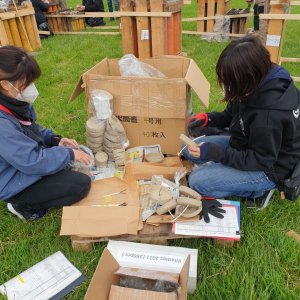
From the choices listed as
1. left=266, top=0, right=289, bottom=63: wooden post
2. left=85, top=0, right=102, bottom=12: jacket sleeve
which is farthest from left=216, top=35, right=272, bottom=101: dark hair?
left=85, top=0, right=102, bottom=12: jacket sleeve

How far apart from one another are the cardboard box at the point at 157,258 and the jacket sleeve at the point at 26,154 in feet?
2.16

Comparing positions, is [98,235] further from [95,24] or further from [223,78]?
[95,24]

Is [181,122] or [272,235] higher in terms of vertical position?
[181,122]

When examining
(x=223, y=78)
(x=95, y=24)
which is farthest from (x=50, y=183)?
(x=95, y=24)

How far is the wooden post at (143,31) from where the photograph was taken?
13.8 feet

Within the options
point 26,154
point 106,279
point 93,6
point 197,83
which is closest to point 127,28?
point 197,83

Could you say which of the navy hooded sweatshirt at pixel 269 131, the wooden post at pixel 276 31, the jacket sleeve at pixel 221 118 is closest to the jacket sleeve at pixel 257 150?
the navy hooded sweatshirt at pixel 269 131

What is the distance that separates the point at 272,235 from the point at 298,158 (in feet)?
1.70

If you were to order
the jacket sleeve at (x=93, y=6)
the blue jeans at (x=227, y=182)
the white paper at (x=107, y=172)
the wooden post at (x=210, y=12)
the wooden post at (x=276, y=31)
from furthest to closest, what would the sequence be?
the jacket sleeve at (x=93, y=6) < the wooden post at (x=210, y=12) < the wooden post at (x=276, y=31) < the white paper at (x=107, y=172) < the blue jeans at (x=227, y=182)

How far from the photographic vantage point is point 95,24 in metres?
9.58

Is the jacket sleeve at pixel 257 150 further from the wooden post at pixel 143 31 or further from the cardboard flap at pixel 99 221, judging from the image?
the wooden post at pixel 143 31

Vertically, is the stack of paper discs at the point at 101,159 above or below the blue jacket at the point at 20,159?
below

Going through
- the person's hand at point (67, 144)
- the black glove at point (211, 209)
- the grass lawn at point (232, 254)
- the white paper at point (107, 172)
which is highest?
the person's hand at point (67, 144)

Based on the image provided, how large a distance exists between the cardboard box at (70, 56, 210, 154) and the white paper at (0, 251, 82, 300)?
1.28 m
